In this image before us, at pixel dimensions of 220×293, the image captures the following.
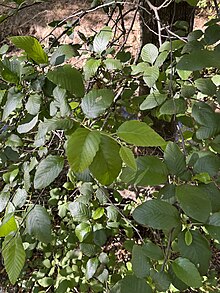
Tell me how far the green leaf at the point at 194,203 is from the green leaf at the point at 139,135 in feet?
0.32

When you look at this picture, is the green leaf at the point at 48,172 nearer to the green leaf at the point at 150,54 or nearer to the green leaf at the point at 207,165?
the green leaf at the point at 207,165

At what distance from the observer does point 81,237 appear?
993 mm

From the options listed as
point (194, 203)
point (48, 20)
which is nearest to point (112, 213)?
point (194, 203)

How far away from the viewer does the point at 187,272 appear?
0.58 m

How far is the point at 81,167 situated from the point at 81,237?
0.51 metres

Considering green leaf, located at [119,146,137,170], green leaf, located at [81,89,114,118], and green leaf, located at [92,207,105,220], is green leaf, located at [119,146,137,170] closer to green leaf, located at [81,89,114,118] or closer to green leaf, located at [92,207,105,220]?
green leaf, located at [81,89,114,118]

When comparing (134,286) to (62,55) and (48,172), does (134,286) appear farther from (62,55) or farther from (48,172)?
(62,55)

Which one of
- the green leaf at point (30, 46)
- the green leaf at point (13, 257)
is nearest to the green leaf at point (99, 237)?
the green leaf at point (13, 257)

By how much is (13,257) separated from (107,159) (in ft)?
0.84

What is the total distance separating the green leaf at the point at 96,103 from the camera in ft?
2.20

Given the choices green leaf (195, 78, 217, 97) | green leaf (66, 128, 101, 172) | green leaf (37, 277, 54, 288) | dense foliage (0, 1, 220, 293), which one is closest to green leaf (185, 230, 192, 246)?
dense foliage (0, 1, 220, 293)

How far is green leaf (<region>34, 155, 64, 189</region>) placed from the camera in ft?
2.23

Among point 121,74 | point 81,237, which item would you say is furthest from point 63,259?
point 121,74

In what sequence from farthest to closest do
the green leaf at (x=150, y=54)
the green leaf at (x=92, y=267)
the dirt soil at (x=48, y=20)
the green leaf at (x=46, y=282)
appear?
the dirt soil at (x=48, y=20) → the green leaf at (x=46, y=282) → the green leaf at (x=92, y=267) → the green leaf at (x=150, y=54)
